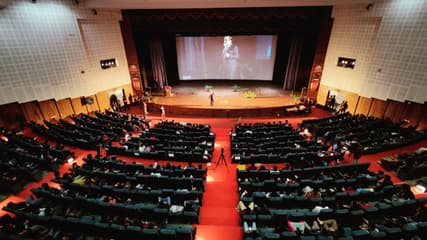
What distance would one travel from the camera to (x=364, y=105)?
1666cm

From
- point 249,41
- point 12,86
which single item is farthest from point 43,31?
point 249,41

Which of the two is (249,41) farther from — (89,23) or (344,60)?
(89,23)

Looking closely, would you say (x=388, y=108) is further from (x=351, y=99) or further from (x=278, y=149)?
(x=278, y=149)

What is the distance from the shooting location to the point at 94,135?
12820mm

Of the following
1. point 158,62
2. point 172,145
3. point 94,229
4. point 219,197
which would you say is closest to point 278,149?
point 219,197

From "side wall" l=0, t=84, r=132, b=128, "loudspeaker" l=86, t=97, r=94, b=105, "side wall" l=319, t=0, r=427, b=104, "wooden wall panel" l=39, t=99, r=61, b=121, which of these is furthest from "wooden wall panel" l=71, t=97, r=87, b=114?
"side wall" l=319, t=0, r=427, b=104

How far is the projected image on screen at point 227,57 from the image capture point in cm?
2183

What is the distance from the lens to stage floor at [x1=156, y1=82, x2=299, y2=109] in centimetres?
1878

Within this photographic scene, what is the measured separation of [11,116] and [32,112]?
1.15 meters

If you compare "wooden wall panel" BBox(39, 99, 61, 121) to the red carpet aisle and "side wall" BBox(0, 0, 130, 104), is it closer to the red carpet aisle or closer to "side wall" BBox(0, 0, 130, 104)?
"side wall" BBox(0, 0, 130, 104)

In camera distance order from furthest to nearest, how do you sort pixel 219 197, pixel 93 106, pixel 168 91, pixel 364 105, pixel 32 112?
pixel 168 91 → pixel 93 106 → pixel 364 105 → pixel 32 112 → pixel 219 197

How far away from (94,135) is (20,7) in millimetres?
9348

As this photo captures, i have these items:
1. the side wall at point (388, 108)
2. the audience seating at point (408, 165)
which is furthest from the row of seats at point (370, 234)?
the side wall at point (388, 108)

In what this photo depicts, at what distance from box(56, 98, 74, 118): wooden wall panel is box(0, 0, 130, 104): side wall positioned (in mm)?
423
